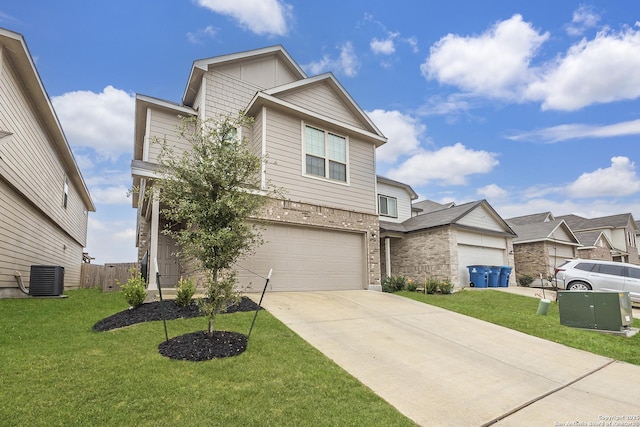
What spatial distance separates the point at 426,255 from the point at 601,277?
21.4ft

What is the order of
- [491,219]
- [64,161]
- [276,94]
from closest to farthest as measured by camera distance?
1. [276,94]
2. [64,161]
3. [491,219]

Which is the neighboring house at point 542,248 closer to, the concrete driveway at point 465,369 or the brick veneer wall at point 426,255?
the brick veneer wall at point 426,255

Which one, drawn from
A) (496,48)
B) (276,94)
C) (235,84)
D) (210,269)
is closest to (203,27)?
(235,84)

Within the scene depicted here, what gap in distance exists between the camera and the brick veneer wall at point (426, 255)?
610 inches

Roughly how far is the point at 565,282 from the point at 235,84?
590 inches

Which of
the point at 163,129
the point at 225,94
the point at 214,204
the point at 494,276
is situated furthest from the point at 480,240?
the point at 214,204

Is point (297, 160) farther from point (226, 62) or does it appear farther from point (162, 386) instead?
point (162, 386)

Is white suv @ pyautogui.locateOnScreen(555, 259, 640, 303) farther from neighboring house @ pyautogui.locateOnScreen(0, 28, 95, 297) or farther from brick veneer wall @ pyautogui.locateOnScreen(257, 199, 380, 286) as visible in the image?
neighboring house @ pyautogui.locateOnScreen(0, 28, 95, 297)

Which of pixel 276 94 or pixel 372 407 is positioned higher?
pixel 276 94

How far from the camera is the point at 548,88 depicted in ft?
47.8

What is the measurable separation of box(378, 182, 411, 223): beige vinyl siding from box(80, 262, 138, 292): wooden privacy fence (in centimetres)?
1323

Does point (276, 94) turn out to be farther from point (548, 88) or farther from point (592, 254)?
point (592, 254)

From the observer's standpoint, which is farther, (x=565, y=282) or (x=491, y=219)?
(x=491, y=219)

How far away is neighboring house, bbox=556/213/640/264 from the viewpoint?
102ft
